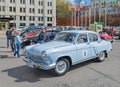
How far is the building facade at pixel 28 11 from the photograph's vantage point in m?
77.0

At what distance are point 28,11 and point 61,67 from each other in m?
76.0

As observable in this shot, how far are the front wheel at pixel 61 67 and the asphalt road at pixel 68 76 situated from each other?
0.19m

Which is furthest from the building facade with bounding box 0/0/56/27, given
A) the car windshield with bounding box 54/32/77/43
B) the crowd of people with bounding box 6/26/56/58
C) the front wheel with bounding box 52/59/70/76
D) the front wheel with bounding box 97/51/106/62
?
the front wheel with bounding box 52/59/70/76

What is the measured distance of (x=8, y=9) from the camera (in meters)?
77.3

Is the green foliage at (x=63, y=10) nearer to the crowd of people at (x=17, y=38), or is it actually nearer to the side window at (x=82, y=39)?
the crowd of people at (x=17, y=38)

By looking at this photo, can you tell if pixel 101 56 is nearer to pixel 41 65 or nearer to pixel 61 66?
pixel 61 66

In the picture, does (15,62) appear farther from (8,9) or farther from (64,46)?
(8,9)

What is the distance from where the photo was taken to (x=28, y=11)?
81625mm

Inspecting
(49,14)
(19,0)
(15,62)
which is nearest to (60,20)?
(49,14)

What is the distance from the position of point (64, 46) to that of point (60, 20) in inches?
3745

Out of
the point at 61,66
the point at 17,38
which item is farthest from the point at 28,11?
the point at 61,66

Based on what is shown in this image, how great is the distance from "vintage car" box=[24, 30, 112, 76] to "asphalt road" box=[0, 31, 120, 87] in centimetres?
41

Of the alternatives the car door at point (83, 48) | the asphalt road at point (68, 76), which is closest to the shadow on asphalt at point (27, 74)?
the asphalt road at point (68, 76)

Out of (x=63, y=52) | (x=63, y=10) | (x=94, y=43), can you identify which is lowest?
(x=63, y=52)
